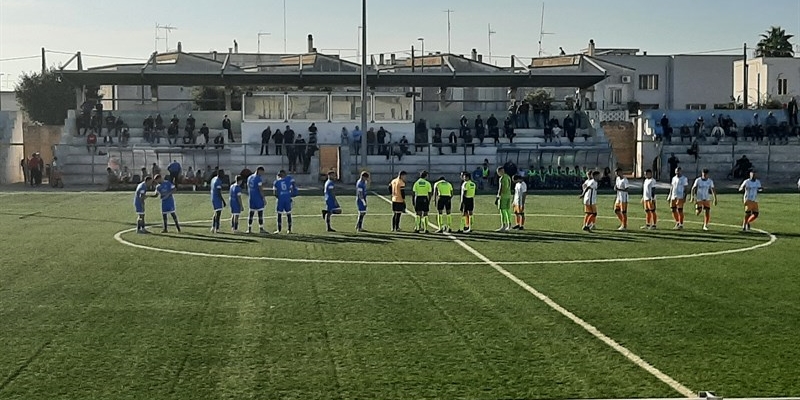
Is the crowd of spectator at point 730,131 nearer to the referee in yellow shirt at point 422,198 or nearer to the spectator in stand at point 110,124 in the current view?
the spectator in stand at point 110,124

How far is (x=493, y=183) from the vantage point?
51625mm

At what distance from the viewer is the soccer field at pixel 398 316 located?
10023 millimetres

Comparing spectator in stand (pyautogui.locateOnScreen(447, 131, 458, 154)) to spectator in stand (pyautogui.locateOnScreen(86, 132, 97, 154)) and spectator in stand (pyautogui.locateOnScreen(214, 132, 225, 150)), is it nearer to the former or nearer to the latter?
spectator in stand (pyautogui.locateOnScreen(214, 132, 225, 150))

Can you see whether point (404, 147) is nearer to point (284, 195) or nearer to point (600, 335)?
point (284, 195)

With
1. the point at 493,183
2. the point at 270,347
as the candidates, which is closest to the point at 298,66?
the point at 493,183

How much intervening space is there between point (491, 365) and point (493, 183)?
41193 mm

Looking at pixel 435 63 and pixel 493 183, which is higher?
pixel 435 63

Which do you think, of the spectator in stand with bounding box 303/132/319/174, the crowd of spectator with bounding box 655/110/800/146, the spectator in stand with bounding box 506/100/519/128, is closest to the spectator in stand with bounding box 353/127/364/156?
the spectator in stand with bounding box 303/132/319/174

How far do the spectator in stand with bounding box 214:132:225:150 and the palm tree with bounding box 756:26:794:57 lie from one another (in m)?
58.3

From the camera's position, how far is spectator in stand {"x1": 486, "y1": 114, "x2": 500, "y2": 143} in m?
57.2

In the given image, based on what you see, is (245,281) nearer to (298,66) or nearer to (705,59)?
(298,66)

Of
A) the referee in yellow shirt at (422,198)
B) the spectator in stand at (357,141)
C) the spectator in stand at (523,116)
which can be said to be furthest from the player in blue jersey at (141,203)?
the spectator in stand at (523,116)

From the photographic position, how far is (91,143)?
54.9 meters

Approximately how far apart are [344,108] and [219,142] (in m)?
7.40
